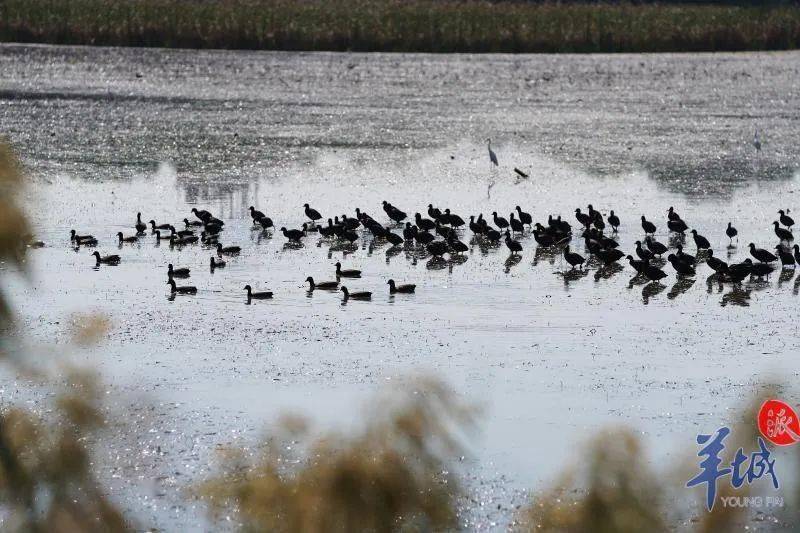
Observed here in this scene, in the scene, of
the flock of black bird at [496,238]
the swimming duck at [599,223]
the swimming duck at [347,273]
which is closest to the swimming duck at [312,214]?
the flock of black bird at [496,238]

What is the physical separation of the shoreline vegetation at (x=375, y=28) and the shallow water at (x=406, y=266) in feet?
19.0

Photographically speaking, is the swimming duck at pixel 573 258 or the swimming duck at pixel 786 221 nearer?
the swimming duck at pixel 573 258

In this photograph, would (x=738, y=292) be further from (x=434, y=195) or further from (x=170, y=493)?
(x=170, y=493)

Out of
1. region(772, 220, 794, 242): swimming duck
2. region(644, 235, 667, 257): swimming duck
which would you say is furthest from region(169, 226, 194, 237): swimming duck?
region(772, 220, 794, 242): swimming duck

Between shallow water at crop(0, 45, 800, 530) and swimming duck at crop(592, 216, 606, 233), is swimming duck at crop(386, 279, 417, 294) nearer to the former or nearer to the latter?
shallow water at crop(0, 45, 800, 530)

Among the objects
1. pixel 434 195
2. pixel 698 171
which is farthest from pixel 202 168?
pixel 698 171

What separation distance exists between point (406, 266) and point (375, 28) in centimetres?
2796

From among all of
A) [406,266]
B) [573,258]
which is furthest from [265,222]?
[573,258]

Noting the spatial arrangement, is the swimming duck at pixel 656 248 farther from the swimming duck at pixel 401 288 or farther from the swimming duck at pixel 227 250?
the swimming duck at pixel 227 250

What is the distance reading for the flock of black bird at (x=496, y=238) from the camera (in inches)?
618

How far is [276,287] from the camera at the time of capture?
14.8 metres

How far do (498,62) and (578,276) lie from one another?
25576 mm

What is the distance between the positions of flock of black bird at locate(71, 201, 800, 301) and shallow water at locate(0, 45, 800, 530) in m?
0.23

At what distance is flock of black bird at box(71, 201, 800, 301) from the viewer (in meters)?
15.7
